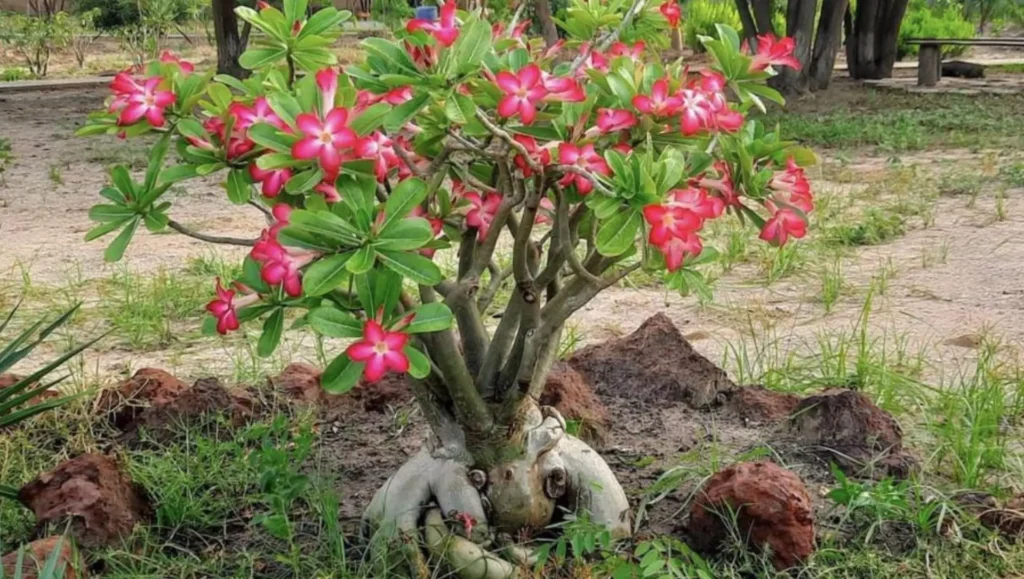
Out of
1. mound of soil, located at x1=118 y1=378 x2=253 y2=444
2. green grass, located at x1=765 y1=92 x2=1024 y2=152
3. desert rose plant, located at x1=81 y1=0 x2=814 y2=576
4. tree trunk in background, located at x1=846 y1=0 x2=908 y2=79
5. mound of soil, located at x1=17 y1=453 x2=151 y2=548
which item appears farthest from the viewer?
tree trunk in background, located at x1=846 y1=0 x2=908 y2=79

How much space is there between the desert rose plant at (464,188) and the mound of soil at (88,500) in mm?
511

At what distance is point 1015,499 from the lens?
242 cm

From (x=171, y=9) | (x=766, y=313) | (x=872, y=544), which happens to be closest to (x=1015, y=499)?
(x=872, y=544)

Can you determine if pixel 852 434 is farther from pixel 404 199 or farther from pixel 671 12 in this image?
pixel 404 199

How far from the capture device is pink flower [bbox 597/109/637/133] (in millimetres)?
1881

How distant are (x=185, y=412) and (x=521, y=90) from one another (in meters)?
1.58

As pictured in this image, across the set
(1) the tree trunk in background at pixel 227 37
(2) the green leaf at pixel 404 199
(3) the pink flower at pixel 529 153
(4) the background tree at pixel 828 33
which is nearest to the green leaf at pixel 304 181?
(2) the green leaf at pixel 404 199

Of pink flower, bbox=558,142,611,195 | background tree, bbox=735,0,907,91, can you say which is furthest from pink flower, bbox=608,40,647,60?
background tree, bbox=735,0,907,91

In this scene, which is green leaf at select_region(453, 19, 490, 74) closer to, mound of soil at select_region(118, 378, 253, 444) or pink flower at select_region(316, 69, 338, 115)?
pink flower at select_region(316, 69, 338, 115)

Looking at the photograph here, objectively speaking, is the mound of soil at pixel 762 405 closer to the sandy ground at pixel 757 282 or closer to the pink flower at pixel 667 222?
the sandy ground at pixel 757 282

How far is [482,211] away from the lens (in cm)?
208

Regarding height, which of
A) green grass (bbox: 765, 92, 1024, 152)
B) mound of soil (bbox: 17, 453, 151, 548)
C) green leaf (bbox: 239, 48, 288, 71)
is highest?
green leaf (bbox: 239, 48, 288, 71)

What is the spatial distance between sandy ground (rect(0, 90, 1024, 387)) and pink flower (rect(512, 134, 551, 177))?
1989 mm

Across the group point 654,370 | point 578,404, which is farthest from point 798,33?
point 578,404
